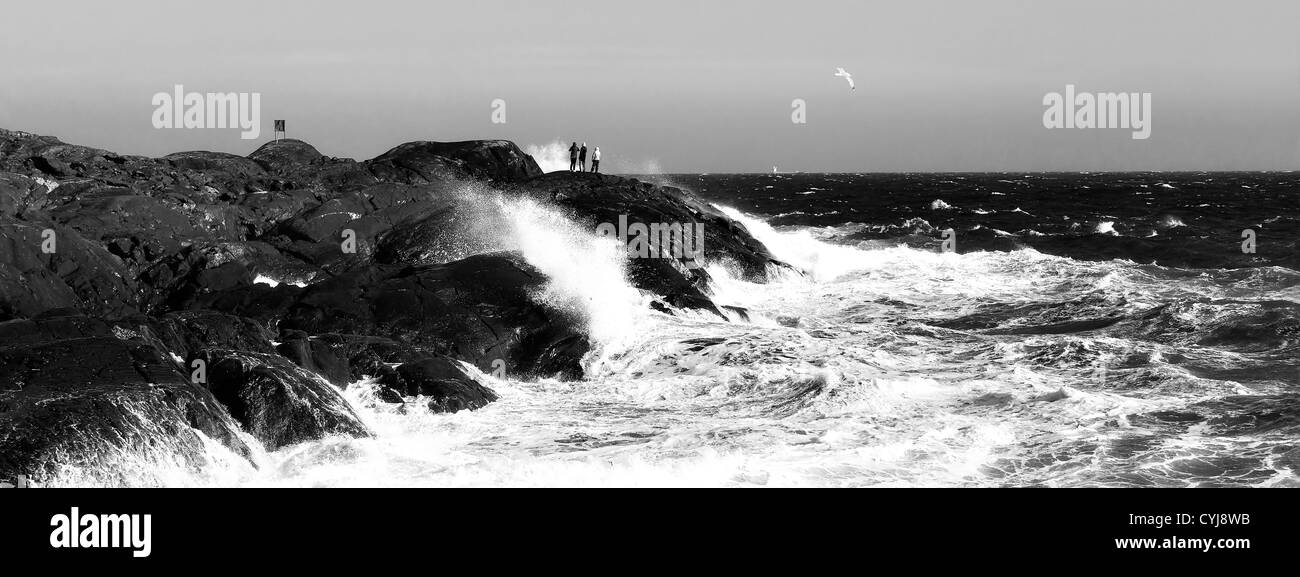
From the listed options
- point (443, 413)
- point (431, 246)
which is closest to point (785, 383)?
point (443, 413)

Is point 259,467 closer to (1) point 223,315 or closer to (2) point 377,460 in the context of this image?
(2) point 377,460

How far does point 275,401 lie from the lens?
46.4 ft

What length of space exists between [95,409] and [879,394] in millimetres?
10821

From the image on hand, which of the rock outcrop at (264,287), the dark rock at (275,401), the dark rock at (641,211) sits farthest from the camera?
the dark rock at (641,211)

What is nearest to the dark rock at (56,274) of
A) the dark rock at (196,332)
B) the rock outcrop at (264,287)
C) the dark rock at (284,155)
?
the rock outcrop at (264,287)

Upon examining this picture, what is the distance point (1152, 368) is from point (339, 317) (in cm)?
1403

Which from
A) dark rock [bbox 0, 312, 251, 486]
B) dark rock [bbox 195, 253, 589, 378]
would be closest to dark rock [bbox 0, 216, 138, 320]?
dark rock [bbox 195, 253, 589, 378]

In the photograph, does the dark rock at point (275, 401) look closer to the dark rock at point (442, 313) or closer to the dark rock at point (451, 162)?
the dark rock at point (442, 313)

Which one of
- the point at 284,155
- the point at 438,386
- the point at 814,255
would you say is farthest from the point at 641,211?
the point at 438,386

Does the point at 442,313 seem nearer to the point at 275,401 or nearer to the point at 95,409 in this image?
the point at 275,401

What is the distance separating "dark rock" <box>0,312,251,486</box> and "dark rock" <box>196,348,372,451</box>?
36 cm

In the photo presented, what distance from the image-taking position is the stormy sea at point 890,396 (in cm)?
1345

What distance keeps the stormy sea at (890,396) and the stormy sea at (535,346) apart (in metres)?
0.07
